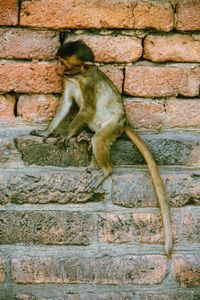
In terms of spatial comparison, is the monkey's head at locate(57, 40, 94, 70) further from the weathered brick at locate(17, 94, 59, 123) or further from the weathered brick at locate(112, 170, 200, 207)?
the weathered brick at locate(112, 170, 200, 207)

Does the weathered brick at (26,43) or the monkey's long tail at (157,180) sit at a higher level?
the weathered brick at (26,43)

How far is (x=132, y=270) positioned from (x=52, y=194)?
1.42 feet

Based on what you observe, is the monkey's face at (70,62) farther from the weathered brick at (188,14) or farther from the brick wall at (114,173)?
the weathered brick at (188,14)

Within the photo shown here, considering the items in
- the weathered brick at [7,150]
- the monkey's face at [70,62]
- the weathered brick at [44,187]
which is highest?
the monkey's face at [70,62]

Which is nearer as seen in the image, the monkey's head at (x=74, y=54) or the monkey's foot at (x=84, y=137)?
the monkey's head at (x=74, y=54)

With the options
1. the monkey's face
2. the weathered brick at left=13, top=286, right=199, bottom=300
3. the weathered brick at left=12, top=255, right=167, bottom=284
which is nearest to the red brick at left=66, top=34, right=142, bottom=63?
the monkey's face

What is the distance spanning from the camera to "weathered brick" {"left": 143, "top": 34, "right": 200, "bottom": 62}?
1901 millimetres

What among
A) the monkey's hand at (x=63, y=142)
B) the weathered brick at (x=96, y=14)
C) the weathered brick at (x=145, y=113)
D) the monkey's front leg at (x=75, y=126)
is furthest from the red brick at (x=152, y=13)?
the monkey's hand at (x=63, y=142)

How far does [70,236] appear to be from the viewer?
196 centimetres

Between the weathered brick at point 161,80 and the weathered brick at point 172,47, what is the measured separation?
37 millimetres

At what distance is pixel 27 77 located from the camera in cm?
190

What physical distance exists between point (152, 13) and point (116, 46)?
18cm

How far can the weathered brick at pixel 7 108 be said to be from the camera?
1.93m

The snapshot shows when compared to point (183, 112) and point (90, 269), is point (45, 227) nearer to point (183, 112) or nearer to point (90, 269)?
point (90, 269)
